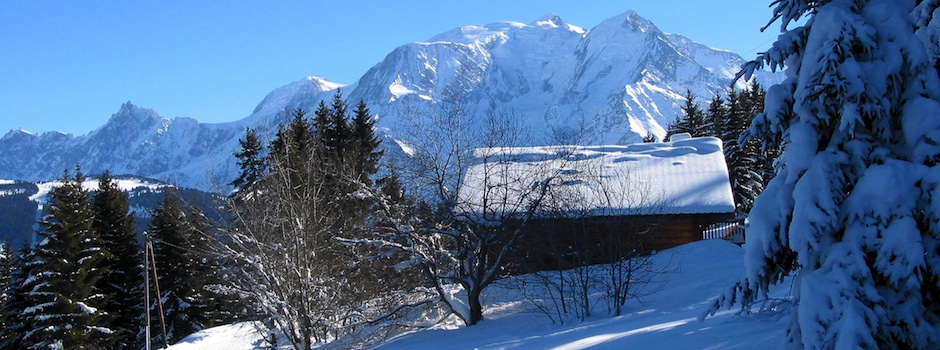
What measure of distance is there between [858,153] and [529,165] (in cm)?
1251

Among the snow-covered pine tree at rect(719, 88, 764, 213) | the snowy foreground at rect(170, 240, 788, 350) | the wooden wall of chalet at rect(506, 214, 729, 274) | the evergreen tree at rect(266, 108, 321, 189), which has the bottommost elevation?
the snowy foreground at rect(170, 240, 788, 350)

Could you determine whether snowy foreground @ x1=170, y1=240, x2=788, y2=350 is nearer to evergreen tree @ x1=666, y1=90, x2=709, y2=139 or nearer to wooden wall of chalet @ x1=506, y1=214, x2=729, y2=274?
wooden wall of chalet @ x1=506, y1=214, x2=729, y2=274

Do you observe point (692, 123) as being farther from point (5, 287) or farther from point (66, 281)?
point (5, 287)

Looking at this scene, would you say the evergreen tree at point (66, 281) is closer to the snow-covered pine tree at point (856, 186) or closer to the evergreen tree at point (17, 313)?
the evergreen tree at point (17, 313)

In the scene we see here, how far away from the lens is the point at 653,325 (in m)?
11.0

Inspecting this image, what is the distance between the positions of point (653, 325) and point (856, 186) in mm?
5968

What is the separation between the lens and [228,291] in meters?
19.7

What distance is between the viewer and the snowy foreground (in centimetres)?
855

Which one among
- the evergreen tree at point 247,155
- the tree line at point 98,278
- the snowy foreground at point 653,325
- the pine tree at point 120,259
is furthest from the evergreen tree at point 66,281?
the evergreen tree at point 247,155

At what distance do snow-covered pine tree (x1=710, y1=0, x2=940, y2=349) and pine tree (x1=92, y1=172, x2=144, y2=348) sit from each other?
99.7 ft

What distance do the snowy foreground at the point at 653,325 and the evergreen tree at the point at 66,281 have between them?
3424 mm

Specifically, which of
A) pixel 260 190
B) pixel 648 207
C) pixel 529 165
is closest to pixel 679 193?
pixel 648 207

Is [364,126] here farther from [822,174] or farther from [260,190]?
[822,174]

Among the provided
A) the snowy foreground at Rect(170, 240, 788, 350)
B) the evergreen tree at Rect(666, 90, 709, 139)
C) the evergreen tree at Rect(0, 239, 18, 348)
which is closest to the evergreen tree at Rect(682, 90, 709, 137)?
the evergreen tree at Rect(666, 90, 709, 139)
